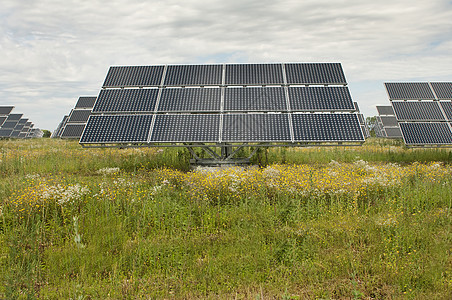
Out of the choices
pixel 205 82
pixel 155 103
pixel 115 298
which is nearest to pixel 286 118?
pixel 205 82

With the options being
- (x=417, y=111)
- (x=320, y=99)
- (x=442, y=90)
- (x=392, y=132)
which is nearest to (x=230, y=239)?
(x=320, y=99)

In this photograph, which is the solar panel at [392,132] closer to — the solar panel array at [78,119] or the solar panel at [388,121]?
the solar panel at [388,121]

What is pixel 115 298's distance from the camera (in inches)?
222

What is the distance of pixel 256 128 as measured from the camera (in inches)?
575

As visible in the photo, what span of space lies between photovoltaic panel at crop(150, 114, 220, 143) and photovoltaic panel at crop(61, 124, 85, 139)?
86.5 feet

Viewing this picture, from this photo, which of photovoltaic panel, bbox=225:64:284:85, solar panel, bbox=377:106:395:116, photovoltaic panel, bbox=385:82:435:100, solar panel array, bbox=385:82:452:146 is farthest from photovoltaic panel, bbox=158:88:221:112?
solar panel, bbox=377:106:395:116

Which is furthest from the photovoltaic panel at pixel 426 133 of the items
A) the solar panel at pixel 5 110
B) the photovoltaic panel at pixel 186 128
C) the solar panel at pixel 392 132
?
the solar panel at pixel 5 110

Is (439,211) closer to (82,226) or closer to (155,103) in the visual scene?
(82,226)

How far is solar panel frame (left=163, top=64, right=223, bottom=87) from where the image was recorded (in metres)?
16.5

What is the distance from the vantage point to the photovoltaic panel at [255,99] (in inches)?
600

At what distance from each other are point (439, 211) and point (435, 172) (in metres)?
4.68

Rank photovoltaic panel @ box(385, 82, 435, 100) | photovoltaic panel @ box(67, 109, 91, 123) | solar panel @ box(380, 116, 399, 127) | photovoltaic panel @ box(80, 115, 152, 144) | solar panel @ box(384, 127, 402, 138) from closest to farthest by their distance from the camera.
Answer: photovoltaic panel @ box(80, 115, 152, 144) < photovoltaic panel @ box(385, 82, 435, 100) < photovoltaic panel @ box(67, 109, 91, 123) < solar panel @ box(384, 127, 402, 138) < solar panel @ box(380, 116, 399, 127)

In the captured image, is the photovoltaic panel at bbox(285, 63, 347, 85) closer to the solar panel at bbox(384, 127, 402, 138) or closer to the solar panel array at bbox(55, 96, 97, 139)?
the solar panel at bbox(384, 127, 402, 138)

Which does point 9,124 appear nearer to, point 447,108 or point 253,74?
point 253,74
